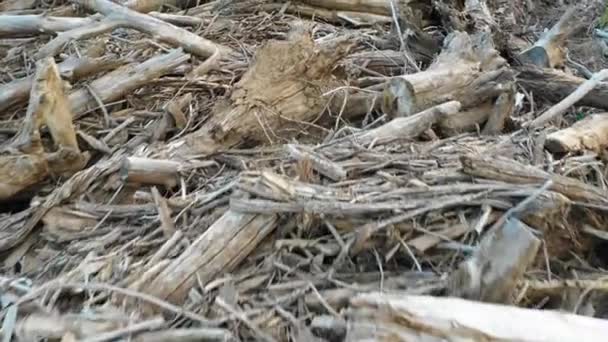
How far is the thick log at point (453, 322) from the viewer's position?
5.43 ft

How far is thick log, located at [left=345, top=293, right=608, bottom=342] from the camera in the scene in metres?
1.65

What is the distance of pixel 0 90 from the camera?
3174 mm

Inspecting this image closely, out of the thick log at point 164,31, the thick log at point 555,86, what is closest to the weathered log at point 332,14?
the thick log at point 164,31

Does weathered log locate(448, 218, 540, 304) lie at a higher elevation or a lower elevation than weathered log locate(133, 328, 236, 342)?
higher

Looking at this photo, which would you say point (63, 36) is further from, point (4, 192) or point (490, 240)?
point (490, 240)

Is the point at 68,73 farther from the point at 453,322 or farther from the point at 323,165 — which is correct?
the point at 453,322

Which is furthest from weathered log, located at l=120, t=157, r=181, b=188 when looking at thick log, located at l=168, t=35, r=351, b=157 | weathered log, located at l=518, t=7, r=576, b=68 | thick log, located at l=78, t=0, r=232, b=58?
weathered log, located at l=518, t=7, r=576, b=68

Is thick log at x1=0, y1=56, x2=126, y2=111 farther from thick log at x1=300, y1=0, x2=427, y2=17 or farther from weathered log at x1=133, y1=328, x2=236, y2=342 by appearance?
weathered log at x1=133, y1=328, x2=236, y2=342

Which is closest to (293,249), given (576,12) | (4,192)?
(4,192)

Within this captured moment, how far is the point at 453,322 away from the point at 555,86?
2111 mm

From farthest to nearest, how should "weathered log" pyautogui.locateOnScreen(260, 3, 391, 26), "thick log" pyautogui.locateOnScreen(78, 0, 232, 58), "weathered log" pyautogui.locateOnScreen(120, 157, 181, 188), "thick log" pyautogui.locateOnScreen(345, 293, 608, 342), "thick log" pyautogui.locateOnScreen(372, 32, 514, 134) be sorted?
"weathered log" pyautogui.locateOnScreen(260, 3, 391, 26) → "thick log" pyautogui.locateOnScreen(78, 0, 232, 58) → "thick log" pyautogui.locateOnScreen(372, 32, 514, 134) → "weathered log" pyautogui.locateOnScreen(120, 157, 181, 188) → "thick log" pyautogui.locateOnScreen(345, 293, 608, 342)

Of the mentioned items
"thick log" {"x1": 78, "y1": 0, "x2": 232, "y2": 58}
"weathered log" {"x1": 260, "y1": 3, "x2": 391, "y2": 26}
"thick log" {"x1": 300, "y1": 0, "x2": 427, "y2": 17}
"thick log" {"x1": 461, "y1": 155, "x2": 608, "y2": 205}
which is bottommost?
"weathered log" {"x1": 260, "y1": 3, "x2": 391, "y2": 26}

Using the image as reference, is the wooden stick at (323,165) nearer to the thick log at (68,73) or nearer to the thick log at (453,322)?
the thick log at (453,322)

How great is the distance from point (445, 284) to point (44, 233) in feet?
4.33
